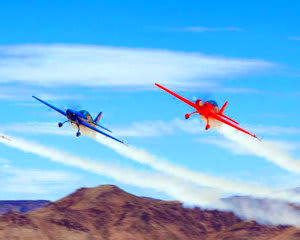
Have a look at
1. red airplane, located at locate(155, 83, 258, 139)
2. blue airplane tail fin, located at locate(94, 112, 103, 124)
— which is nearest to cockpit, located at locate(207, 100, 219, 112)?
red airplane, located at locate(155, 83, 258, 139)

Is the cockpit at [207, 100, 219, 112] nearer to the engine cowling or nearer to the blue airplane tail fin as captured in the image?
the engine cowling

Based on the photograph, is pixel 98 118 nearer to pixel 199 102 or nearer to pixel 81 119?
pixel 81 119

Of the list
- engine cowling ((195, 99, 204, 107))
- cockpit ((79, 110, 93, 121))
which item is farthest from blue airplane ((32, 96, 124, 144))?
Answer: engine cowling ((195, 99, 204, 107))

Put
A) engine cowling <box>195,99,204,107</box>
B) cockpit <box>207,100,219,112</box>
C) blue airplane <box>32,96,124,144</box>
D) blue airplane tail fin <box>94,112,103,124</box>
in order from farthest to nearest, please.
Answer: blue airplane tail fin <box>94,112,103,124</box>, blue airplane <box>32,96,124,144</box>, cockpit <box>207,100,219,112</box>, engine cowling <box>195,99,204,107</box>

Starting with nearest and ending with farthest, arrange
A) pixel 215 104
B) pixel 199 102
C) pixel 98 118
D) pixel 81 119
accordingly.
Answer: pixel 199 102
pixel 215 104
pixel 81 119
pixel 98 118

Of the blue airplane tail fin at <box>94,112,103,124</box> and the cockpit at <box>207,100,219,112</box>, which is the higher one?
the blue airplane tail fin at <box>94,112,103,124</box>

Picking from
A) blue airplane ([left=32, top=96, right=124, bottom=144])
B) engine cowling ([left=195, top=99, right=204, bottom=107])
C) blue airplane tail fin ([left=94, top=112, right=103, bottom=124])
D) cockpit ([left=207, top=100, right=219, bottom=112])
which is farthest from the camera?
blue airplane tail fin ([left=94, top=112, right=103, bottom=124])

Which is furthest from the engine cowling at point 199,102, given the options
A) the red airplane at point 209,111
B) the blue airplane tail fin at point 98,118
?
the blue airplane tail fin at point 98,118

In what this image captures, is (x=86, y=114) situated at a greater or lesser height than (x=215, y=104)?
greater

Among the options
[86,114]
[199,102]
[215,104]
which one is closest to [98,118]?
[86,114]

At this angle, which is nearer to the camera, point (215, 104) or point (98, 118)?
point (215, 104)

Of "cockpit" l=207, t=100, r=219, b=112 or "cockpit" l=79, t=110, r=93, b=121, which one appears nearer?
"cockpit" l=207, t=100, r=219, b=112

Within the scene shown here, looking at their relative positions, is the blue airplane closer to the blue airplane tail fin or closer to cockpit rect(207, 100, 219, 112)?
the blue airplane tail fin

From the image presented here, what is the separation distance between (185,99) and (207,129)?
822 cm
